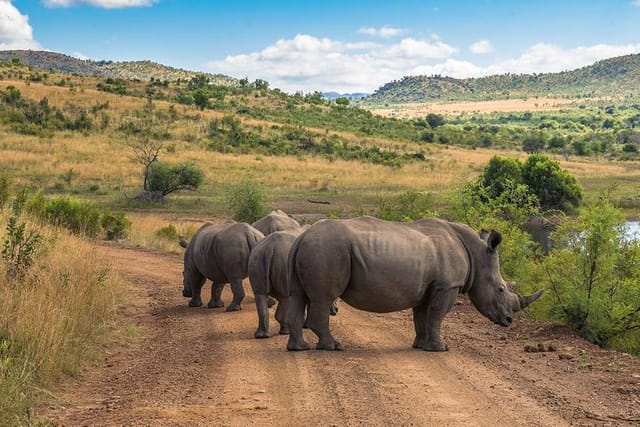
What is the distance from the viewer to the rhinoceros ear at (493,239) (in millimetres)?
11031

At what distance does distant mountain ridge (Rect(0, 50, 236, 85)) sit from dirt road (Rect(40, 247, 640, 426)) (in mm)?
139324

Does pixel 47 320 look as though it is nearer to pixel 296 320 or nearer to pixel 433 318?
pixel 296 320

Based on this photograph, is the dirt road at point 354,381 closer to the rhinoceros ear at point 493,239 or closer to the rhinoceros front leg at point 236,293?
the rhinoceros front leg at point 236,293

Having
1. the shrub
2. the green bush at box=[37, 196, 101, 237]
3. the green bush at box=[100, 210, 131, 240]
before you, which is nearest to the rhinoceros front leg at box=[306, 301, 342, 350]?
the shrub

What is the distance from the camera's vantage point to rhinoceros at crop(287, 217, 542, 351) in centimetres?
1026

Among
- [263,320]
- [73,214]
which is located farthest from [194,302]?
[73,214]

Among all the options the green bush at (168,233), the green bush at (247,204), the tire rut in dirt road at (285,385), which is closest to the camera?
the tire rut in dirt road at (285,385)

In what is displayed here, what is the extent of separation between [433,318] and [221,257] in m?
4.62

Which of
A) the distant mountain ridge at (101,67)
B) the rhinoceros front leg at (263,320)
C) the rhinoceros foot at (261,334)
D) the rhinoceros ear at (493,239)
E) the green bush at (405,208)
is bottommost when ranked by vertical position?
the rhinoceros foot at (261,334)

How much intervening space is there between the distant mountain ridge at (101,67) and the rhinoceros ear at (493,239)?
459ft

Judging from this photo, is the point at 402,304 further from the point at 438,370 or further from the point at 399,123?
the point at 399,123

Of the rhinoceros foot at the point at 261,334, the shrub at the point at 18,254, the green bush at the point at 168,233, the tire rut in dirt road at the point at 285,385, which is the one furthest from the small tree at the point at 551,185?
the shrub at the point at 18,254

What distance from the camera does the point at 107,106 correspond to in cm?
7100

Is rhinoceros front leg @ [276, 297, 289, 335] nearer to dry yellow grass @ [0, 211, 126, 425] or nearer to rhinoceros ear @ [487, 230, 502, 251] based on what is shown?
dry yellow grass @ [0, 211, 126, 425]
